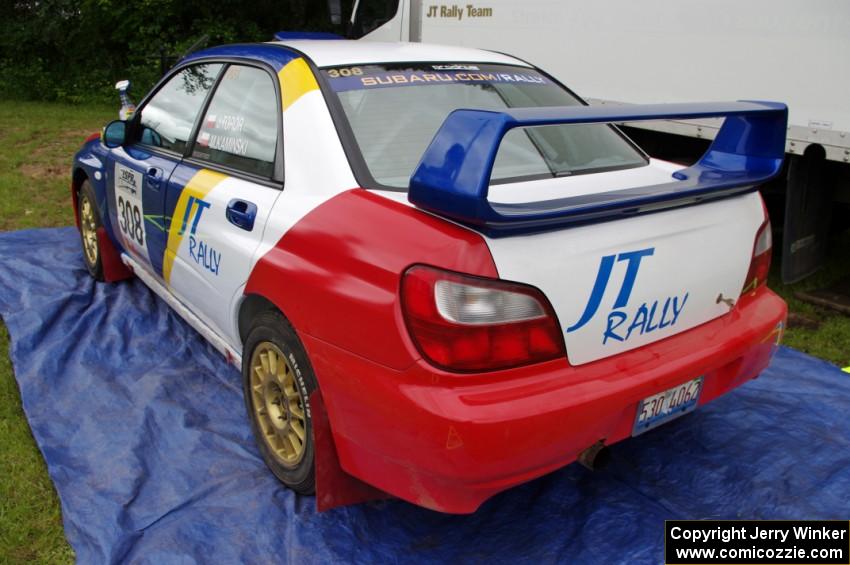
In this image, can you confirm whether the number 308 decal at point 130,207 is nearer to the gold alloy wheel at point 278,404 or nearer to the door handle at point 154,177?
the door handle at point 154,177

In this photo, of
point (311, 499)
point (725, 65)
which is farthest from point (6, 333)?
point (725, 65)

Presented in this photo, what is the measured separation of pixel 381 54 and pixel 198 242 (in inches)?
42.3

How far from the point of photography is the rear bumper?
1.93 meters

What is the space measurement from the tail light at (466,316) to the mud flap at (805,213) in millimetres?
3341

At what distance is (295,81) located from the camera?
2.71m

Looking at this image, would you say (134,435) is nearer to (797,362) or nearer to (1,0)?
(797,362)

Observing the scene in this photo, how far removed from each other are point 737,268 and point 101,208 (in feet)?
11.6

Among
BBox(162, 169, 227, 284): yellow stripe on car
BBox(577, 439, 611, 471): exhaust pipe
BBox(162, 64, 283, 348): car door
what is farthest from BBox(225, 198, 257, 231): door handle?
BBox(577, 439, 611, 471): exhaust pipe

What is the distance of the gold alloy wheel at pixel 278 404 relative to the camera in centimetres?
258

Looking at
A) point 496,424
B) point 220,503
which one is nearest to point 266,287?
point 220,503

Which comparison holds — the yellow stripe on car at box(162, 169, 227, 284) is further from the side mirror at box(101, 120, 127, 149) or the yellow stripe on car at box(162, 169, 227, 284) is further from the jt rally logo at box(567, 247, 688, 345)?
the jt rally logo at box(567, 247, 688, 345)

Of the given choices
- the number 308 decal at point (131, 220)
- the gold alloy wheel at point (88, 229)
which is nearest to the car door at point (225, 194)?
the number 308 decal at point (131, 220)

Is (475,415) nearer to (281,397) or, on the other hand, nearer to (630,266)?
(630,266)

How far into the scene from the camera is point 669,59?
506 cm
